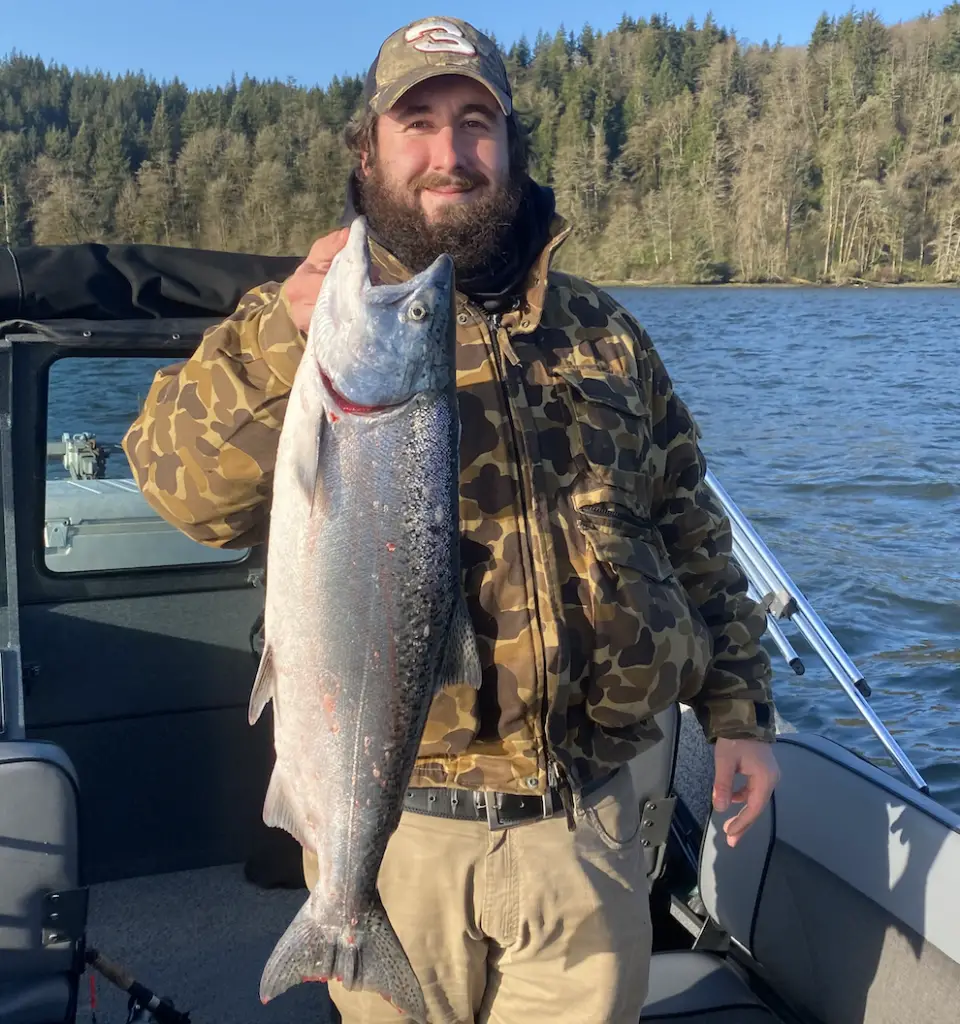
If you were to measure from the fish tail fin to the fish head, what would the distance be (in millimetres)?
1076

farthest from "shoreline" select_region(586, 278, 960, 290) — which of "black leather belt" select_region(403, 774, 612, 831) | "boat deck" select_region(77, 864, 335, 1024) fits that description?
"black leather belt" select_region(403, 774, 612, 831)

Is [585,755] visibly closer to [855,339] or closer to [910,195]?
[855,339]

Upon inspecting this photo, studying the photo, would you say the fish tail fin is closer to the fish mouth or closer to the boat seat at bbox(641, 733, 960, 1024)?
the fish mouth

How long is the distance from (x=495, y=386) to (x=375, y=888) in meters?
1.11

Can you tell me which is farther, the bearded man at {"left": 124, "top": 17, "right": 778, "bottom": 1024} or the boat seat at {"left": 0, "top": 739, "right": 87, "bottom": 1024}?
the boat seat at {"left": 0, "top": 739, "right": 87, "bottom": 1024}

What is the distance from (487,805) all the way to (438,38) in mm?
1839

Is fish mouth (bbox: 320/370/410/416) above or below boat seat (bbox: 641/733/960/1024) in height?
above

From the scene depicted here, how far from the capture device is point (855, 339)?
35.4 meters

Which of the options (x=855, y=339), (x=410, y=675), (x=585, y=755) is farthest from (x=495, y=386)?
(x=855, y=339)

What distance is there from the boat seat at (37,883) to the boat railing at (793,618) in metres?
2.64

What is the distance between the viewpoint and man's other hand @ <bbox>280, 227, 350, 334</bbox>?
206 cm

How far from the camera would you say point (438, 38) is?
2.59 metres

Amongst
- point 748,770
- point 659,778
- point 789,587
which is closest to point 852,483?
point 789,587

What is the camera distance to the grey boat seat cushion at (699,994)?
3238 mm
